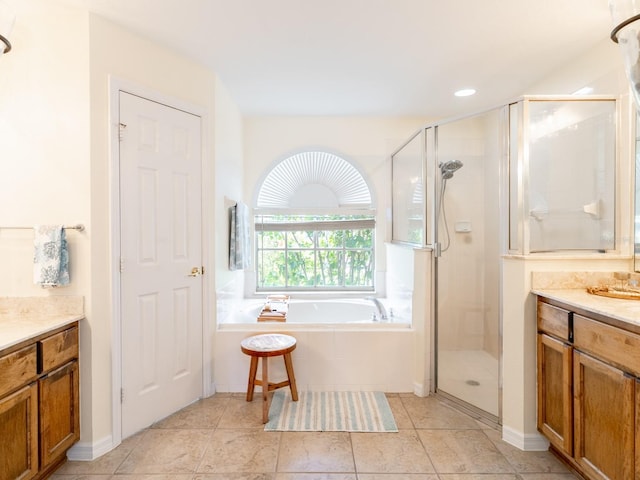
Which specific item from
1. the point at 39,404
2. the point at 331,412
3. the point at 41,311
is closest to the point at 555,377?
the point at 331,412

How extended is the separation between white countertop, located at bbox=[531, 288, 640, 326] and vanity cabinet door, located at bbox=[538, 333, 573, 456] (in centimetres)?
23

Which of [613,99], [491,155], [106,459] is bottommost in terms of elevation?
[106,459]

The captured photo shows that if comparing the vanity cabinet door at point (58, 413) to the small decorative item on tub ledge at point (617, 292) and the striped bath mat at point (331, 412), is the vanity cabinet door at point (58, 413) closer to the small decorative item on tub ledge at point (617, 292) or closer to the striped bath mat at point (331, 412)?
the striped bath mat at point (331, 412)

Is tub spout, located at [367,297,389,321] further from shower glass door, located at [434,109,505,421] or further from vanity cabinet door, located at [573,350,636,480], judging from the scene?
vanity cabinet door, located at [573,350,636,480]

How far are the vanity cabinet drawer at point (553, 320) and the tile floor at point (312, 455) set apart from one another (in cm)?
74

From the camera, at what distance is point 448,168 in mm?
2785

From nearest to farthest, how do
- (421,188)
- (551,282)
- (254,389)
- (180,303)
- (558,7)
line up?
(558,7) < (551,282) < (180,303) < (254,389) < (421,188)

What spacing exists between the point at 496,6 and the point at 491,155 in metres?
0.94

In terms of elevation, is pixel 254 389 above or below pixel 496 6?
below

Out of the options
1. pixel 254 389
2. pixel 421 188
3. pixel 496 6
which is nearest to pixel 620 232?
pixel 421 188

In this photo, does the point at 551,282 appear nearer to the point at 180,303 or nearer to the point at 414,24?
the point at 414,24

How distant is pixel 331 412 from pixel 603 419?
1.53 meters

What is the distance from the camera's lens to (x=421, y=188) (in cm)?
289

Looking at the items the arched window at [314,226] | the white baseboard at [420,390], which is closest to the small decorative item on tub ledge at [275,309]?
the arched window at [314,226]
